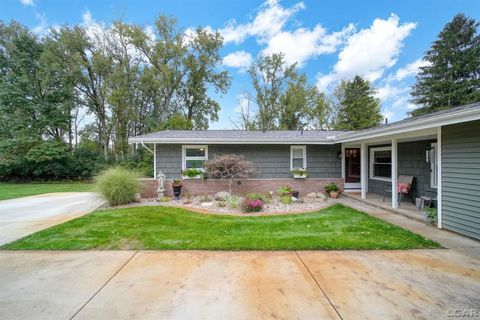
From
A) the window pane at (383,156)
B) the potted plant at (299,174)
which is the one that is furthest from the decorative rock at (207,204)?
the window pane at (383,156)

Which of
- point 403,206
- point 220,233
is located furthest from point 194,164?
point 403,206

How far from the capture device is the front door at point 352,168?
1020 cm

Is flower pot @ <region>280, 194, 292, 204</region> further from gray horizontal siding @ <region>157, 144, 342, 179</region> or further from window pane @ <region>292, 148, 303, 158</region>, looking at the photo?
window pane @ <region>292, 148, 303, 158</region>

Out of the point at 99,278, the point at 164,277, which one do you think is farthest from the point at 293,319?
the point at 99,278

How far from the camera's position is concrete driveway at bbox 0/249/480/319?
7.72ft

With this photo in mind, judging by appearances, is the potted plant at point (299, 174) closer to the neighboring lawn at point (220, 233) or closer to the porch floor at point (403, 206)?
the porch floor at point (403, 206)

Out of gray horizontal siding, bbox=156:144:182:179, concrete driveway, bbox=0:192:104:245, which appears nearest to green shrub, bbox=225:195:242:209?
gray horizontal siding, bbox=156:144:182:179

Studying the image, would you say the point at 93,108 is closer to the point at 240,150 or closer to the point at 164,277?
the point at 240,150

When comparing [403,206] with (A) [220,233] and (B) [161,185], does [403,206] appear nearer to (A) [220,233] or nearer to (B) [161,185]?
(A) [220,233]

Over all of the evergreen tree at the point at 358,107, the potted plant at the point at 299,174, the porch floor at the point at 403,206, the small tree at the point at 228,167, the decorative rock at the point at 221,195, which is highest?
the evergreen tree at the point at 358,107

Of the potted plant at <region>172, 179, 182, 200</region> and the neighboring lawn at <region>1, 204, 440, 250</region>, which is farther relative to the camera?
the potted plant at <region>172, 179, 182, 200</region>

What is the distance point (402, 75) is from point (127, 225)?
2713cm

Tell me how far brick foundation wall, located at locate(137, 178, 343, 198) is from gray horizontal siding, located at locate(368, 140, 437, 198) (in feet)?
7.68

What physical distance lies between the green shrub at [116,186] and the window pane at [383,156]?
32.8ft
